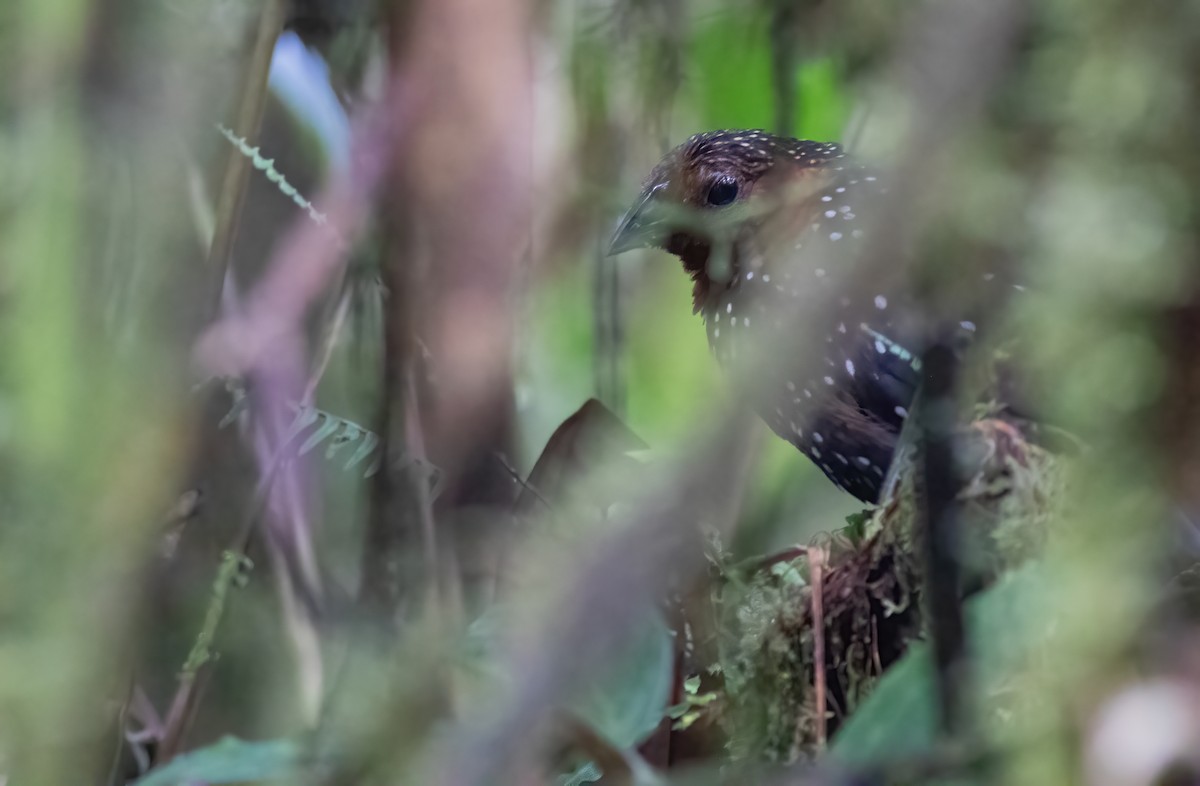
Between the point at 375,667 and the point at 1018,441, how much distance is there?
504mm

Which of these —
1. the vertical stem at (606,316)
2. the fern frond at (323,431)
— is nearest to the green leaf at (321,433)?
the fern frond at (323,431)

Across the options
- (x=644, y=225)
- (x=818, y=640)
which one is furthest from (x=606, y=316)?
(x=818, y=640)

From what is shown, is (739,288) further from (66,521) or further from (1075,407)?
(66,521)

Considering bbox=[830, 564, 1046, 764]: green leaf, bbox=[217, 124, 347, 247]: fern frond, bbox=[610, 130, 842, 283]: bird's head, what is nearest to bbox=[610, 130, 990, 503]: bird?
bbox=[610, 130, 842, 283]: bird's head

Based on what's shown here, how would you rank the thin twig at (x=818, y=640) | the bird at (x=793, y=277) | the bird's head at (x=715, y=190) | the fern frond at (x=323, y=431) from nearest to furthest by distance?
1. the bird at (x=793, y=277)
2. the thin twig at (x=818, y=640)
3. the bird's head at (x=715, y=190)
4. the fern frond at (x=323, y=431)

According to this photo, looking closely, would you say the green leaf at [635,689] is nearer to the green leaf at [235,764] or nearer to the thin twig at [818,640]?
the thin twig at [818,640]

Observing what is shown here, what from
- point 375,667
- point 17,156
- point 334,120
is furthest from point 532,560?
point 17,156

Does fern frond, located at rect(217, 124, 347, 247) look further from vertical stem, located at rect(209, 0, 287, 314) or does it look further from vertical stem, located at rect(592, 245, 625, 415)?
vertical stem, located at rect(592, 245, 625, 415)

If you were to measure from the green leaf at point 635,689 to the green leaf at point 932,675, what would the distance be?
0.11 metres

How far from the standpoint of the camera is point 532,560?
64 cm

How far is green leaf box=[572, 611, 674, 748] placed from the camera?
0.48 m

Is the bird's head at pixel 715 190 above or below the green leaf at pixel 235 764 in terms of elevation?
above

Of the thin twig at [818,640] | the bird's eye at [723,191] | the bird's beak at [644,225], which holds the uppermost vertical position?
the bird's eye at [723,191]

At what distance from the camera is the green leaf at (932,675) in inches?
17.2
